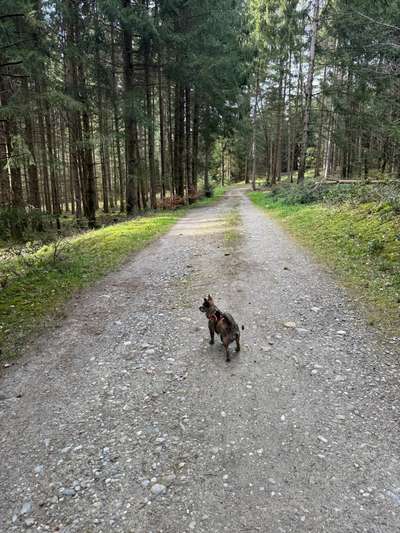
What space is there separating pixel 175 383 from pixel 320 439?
1.36 metres

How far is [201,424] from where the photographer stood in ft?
9.07

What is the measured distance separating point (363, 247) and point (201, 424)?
5961 millimetres

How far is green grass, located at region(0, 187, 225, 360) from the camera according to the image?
4532mm

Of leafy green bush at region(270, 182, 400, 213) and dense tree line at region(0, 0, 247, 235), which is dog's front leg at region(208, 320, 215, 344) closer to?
leafy green bush at region(270, 182, 400, 213)

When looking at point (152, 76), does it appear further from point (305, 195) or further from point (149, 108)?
point (305, 195)

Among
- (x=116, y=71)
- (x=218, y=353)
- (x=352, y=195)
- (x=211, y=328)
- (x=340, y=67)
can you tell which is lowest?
(x=218, y=353)

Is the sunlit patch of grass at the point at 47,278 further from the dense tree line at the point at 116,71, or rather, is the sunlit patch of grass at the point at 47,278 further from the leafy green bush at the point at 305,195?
the leafy green bush at the point at 305,195

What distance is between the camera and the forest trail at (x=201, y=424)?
82.0 inches

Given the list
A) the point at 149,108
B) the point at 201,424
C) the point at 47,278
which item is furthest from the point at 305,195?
the point at 201,424

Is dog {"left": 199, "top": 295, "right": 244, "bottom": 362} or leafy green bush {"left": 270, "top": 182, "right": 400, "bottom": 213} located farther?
leafy green bush {"left": 270, "top": 182, "right": 400, "bottom": 213}

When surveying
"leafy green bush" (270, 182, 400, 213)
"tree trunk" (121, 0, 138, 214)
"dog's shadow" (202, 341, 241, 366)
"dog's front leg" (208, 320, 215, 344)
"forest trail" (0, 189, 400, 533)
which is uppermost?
"tree trunk" (121, 0, 138, 214)

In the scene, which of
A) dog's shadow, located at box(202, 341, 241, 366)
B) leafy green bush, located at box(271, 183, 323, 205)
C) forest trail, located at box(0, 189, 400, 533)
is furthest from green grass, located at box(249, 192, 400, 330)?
leafy green bush, located at box(271, 183, 323, 205)

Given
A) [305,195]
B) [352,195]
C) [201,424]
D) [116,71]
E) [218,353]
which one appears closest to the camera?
[201,424]

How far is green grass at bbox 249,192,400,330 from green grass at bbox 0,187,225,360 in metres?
4.52
